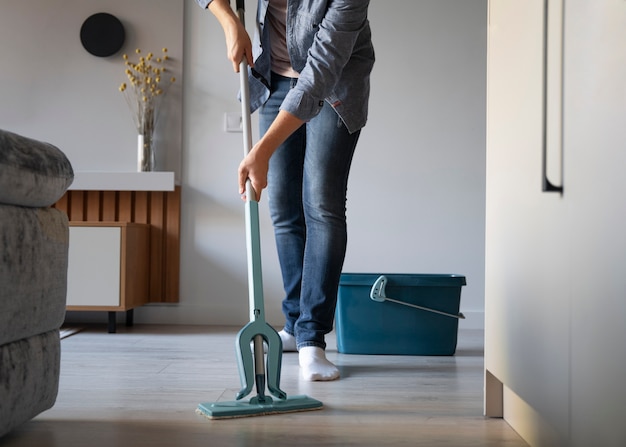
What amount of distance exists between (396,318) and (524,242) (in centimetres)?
118

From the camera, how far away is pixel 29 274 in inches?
42.9

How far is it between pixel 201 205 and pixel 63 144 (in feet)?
2.23

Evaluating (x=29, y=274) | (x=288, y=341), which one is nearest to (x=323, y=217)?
(x=288, y=341)

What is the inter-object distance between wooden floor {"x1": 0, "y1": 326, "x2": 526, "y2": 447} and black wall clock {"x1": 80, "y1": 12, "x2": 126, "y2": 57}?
5.00 feet

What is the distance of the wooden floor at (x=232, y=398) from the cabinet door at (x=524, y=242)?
6.0 inches

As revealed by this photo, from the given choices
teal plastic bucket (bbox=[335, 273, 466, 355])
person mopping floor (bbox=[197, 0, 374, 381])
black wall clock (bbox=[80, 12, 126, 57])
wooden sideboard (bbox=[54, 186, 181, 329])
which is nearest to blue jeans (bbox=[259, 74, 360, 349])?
person mopping floor (bbox=[197, 0, 374, 381])

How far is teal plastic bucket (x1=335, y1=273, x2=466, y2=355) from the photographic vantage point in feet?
7.50

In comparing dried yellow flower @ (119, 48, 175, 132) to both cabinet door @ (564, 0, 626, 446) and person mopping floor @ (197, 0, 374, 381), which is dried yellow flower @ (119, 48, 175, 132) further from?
cabinet door @ (564, 0, 626, 446)

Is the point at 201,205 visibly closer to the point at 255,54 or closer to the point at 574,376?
the point at 255,54

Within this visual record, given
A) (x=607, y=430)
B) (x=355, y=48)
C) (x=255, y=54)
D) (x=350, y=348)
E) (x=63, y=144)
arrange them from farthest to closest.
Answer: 1. (x=63, y=144)
2. (x=350, y=348)
3. (x=255, y=54)
4. (x=355, y=48)
5. (x=607, y=430)

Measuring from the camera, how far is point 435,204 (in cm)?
328

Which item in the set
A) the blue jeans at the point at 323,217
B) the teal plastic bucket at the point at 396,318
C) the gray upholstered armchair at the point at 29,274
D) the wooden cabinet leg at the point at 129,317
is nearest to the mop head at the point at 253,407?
the gray upholstered armchair at the point at 29,274

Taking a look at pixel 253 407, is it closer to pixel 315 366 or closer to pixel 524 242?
pixel 315 366

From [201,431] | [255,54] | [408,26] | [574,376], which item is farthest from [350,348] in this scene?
[408,26]
